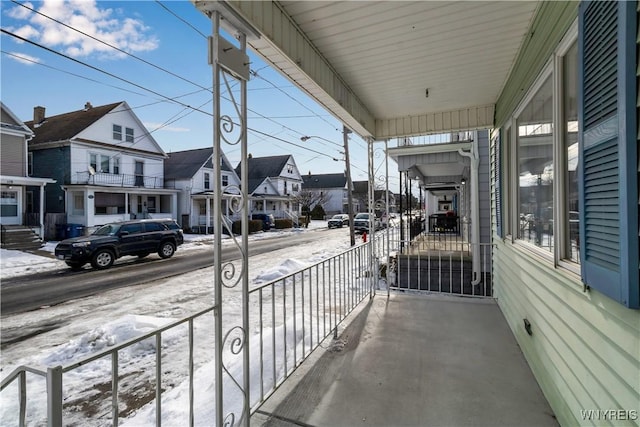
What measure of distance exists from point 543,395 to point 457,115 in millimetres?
3229

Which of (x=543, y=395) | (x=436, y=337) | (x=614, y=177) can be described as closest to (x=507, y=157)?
(x=436, y=337)

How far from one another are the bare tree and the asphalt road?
50.7 feet

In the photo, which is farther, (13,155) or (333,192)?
(333,192)

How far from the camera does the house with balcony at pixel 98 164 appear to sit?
1389 cm

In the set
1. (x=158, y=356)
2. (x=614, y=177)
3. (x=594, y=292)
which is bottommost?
(x=158, y=356)

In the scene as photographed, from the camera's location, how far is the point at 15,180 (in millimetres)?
11586

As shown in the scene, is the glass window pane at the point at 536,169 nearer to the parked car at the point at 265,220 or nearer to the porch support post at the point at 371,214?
the porch support post at the point at 371,214

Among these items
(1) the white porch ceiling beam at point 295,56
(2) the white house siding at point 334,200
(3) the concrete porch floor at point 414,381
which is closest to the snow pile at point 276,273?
(3) the concrete porch floor at point 414,381

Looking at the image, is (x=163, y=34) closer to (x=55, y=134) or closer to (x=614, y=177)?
(x=614, y=177)

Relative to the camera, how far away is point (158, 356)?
1.25 meters

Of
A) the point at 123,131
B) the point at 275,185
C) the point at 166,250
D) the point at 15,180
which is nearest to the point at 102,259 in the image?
the point at 166,250

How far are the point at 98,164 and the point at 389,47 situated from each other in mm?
16576

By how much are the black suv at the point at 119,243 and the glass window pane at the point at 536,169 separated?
30.2 ft

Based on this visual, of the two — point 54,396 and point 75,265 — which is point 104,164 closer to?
point 75,265
